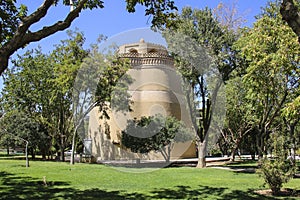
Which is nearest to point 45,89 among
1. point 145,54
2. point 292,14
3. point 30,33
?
point 145,54

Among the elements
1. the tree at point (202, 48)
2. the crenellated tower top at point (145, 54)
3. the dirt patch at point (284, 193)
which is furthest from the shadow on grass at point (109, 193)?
the crenellated tower top at point (145, 54)

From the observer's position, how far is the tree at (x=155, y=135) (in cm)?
2439

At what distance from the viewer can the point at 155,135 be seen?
24.2m

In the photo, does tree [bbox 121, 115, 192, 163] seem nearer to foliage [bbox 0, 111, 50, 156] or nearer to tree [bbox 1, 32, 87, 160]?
tree [bbox 1, 32, 87, 160]

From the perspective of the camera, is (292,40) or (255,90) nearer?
(292,40)

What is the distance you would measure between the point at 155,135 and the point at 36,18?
19112 millimetres

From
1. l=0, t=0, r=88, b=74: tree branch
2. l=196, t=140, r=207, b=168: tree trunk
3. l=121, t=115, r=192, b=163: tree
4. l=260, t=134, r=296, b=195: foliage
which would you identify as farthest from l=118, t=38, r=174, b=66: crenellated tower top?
l=0, t=0, r=88, b=74: tree branch

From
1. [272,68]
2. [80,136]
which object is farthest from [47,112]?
[272,68]

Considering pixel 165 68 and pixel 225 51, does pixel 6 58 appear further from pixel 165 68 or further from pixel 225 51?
pixel 165 68

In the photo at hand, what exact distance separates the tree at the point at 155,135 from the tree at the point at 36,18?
17.2 meters

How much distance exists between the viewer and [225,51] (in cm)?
1838

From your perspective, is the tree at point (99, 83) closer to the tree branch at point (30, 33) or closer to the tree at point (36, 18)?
the tree at point (36, 18)

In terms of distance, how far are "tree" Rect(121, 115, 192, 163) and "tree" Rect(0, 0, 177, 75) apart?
56.5 feet

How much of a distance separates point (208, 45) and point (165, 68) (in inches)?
418
